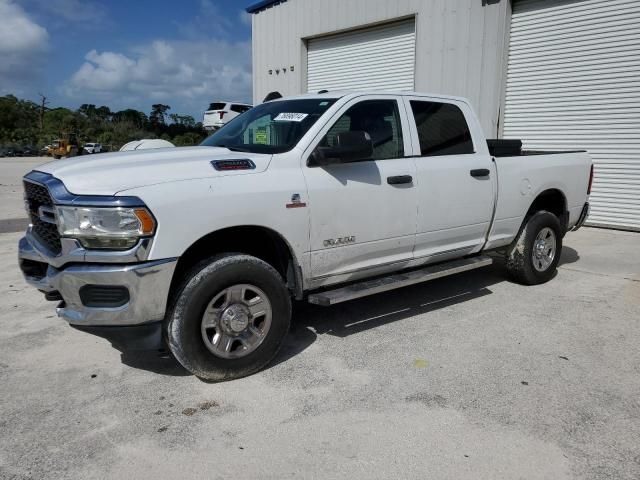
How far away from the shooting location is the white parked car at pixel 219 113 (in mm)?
25945

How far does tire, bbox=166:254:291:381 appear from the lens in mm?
3447

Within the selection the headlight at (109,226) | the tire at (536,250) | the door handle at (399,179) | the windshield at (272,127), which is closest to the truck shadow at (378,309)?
the tire at (536,250)

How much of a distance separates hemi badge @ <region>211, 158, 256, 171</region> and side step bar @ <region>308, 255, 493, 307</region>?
1077 millimetres

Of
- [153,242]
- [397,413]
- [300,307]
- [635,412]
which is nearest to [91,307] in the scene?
[153,242]

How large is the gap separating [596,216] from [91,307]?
9338 millimetres

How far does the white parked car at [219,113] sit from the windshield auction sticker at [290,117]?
833 inches

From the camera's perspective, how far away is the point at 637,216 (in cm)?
953

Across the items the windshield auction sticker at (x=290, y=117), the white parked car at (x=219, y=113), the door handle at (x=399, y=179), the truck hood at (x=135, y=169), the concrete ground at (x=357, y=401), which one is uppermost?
the white parked car at (x=219, y=113)

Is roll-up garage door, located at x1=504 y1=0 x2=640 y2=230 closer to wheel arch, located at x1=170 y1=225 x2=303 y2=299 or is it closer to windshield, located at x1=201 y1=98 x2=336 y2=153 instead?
windshield, located at x1=201 y1=98 x2=336 y2=153

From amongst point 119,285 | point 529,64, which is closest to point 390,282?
point 119,285

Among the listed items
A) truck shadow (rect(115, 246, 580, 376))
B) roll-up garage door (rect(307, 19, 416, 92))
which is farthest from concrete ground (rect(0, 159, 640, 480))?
roll-up garage door (rect(307, 19, 416, 92))

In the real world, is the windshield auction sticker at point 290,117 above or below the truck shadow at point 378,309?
above

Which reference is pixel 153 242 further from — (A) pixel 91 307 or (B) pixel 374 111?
(B) pixel 374 111

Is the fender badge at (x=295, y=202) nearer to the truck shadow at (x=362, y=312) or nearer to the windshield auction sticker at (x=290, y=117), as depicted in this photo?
the windshield auction sticker at (x=290, y=117)
